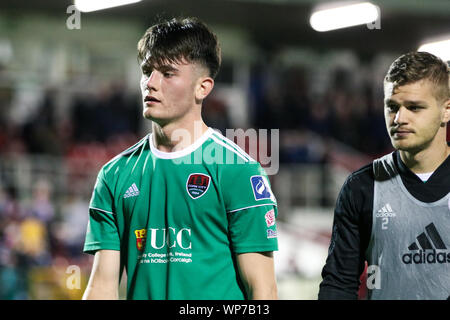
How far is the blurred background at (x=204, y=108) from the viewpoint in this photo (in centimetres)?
1109

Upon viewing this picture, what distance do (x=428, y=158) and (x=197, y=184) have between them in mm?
1175

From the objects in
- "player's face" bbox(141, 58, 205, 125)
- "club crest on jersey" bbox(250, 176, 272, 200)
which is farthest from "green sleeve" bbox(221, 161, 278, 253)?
"player's face" bbox(141, 58, 205, 125)

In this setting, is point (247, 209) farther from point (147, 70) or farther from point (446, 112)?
point (446, 112)

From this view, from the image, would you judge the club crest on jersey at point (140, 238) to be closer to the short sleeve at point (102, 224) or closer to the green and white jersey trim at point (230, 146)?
the short sleeve at point (102, 224)

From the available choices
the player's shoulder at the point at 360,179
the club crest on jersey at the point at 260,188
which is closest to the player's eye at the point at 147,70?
the club crest on jersey at the point at 260,188

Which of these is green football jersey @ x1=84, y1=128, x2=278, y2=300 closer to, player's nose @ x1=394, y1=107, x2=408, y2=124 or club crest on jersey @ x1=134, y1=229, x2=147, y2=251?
club crest on jersey @ x1=134, y1=229, x2=147, y2=251

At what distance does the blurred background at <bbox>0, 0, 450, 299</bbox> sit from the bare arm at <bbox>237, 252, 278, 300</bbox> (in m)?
6.05

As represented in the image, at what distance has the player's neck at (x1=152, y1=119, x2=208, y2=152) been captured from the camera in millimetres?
3488

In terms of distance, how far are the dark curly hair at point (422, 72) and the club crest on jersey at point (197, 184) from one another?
1.05m

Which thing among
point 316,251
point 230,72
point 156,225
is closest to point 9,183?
point 316,251

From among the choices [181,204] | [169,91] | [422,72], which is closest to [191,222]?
[181,204]

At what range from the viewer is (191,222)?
11.0 feet
